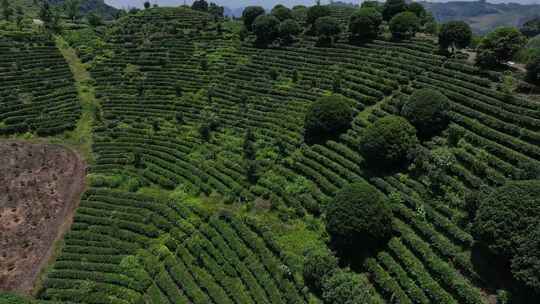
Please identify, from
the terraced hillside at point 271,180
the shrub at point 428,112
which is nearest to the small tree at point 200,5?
the terraced hillside at point 271,180

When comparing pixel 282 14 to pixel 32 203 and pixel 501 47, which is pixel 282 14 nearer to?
pixel 501 47

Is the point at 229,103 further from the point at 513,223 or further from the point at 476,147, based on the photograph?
the point at 513,223

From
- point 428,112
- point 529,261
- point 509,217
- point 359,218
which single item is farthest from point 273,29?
point 529,261

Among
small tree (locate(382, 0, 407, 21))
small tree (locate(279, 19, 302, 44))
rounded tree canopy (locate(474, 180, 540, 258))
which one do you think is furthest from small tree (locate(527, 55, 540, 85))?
small tree (locate(279, 19, 302, 44))

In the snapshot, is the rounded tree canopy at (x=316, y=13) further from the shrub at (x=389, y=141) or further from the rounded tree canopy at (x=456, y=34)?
the shrub at (x=389, y=141)

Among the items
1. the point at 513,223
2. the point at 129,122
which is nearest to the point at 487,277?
the point at 513,223

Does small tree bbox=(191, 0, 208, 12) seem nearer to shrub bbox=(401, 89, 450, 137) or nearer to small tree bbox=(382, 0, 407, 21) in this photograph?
small tree bbox=(382, 0, 407, 21)
